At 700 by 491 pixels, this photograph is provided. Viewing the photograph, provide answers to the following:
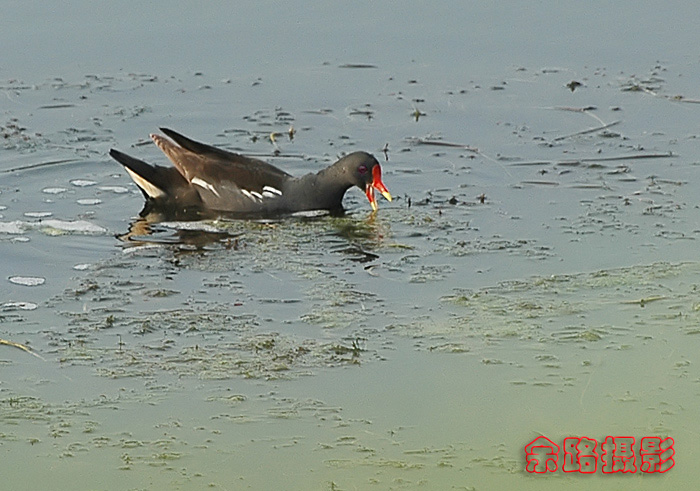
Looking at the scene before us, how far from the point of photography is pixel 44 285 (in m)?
7.97

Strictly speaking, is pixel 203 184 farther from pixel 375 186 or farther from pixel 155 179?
pixel 375 186

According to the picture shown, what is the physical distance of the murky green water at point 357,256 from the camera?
19.6 ft

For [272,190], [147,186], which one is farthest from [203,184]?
[272,190]

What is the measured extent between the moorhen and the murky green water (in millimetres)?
181

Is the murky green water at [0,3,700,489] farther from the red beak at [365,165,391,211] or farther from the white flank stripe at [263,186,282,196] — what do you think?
the white flank stripe at [263,186,282,196]

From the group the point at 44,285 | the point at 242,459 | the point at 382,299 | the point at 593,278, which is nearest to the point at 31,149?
the point at 44,285

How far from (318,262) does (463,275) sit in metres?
0.92

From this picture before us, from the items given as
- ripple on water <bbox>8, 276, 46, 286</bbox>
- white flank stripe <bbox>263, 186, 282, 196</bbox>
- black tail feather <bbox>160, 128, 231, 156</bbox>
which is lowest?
ripple on water <bbox>8, 276, 46, 286</bbox>

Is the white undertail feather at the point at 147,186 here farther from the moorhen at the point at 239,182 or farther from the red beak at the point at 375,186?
the red beak at the point at 375,186

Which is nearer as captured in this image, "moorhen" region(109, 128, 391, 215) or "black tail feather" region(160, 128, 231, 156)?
"moorhen" region(109, 128, 391, 215)

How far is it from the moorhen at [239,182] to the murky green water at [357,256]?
181mm

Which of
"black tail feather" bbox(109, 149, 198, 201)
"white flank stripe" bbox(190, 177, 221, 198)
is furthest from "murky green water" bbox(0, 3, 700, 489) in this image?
"white flank stripe" bbox(190, 177, 221, 198)

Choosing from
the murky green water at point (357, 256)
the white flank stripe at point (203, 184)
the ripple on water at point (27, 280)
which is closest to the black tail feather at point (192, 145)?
the white flank stripe at point (203, 184)

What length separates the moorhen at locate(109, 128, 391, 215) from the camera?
9.82 meters
